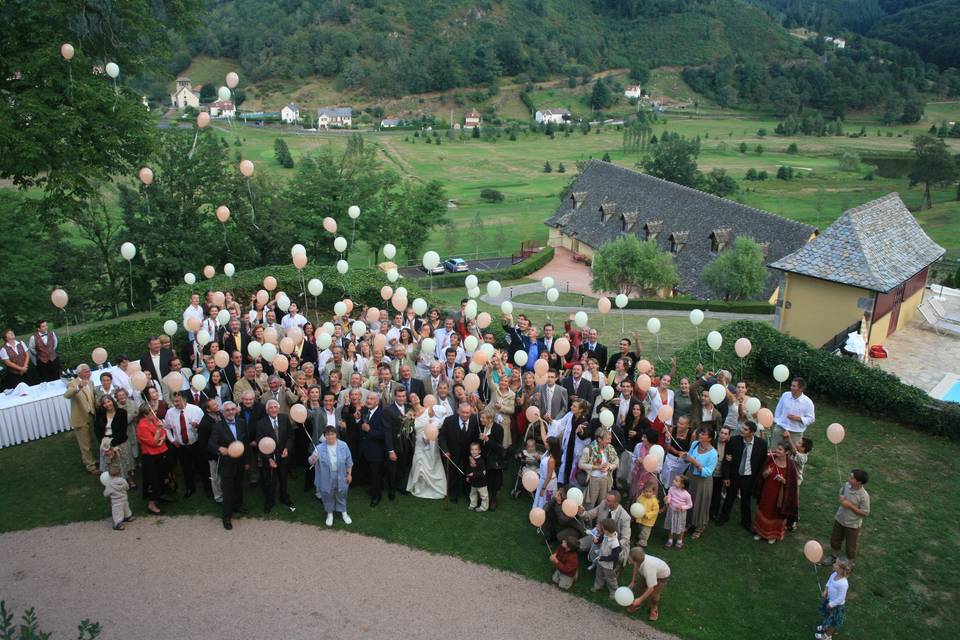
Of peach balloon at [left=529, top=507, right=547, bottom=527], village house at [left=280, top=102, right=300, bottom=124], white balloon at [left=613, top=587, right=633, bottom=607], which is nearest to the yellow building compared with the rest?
peach balloon at [left=529, top=507, right=547, bottom=527]

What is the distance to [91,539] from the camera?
10.1 m

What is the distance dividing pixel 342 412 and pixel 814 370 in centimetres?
987

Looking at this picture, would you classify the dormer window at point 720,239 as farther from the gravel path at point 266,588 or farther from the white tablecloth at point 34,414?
the white tablecloth at point 34,414

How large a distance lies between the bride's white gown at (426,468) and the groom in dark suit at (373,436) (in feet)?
1.80

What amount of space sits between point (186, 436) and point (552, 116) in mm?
128117

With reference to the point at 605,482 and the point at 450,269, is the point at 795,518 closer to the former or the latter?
the point at 605,482

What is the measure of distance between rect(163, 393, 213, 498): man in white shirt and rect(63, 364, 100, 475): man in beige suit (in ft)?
5.59

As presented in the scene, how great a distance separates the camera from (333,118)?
4828 inches

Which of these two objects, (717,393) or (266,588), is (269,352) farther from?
(717,393)

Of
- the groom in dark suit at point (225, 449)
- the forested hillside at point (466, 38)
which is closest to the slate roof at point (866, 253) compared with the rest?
the groom in dark suit at point (225, 449)

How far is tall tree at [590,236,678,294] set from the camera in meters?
35.2

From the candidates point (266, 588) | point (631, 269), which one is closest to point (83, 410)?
point (266, 588)

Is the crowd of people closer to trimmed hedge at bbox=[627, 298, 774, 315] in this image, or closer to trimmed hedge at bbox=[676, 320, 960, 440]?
trimmed hedge at bbox=[676, 320, 960, 440]

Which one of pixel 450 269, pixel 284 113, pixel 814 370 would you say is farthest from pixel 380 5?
pixel 814 370
